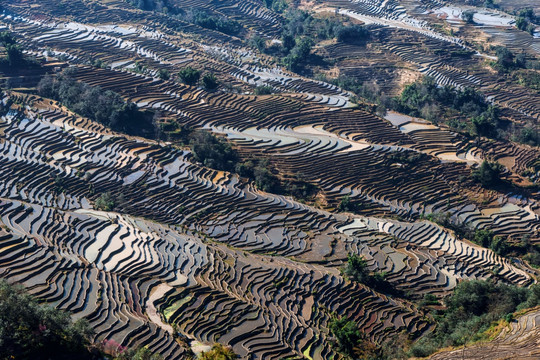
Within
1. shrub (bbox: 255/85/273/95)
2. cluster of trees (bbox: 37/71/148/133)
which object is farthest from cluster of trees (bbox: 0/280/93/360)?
shrub (bbox: 255/85/273/95)

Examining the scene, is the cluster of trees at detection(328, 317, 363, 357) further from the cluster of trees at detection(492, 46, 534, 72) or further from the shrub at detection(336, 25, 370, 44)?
the shrub at detection(336, 25, 370, 44)

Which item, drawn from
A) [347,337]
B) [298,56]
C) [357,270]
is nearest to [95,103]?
[298,56]

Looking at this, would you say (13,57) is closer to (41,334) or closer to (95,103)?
(95,103)

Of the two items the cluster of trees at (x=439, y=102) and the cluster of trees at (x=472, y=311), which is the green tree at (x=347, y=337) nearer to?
the cluster of trees at (x=472, y=311)

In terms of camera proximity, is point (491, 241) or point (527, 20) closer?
point (491, 241)

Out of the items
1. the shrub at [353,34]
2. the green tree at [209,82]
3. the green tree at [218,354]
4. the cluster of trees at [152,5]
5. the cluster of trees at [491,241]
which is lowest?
the cluster of trees at [491,241]

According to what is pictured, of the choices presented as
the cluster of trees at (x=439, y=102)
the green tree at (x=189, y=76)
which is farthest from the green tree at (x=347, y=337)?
the green tree at (x=189, y=76)

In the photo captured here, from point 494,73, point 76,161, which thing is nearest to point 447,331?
point 76,161

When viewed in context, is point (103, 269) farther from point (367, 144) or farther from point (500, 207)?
point (500, 207)
